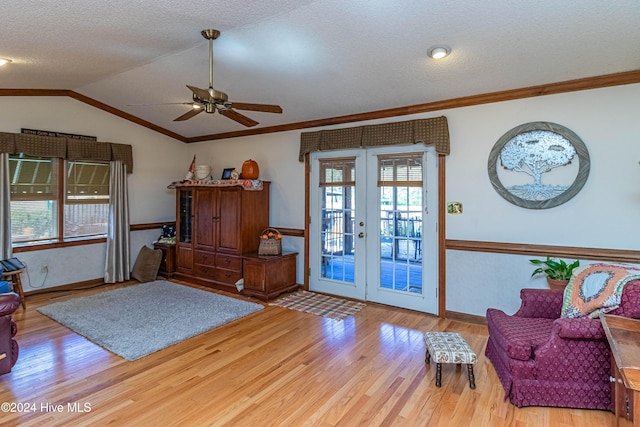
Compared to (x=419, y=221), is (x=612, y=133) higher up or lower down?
higher up

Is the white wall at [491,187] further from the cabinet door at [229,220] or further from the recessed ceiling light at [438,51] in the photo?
the recessed ceiling light at [438,51]

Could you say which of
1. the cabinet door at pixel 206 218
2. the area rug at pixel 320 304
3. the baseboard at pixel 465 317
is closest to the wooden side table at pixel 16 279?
the cabinet door at pixel 206 218

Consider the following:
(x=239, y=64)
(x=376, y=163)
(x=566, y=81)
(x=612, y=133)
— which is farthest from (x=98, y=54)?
(x=612, y=133)

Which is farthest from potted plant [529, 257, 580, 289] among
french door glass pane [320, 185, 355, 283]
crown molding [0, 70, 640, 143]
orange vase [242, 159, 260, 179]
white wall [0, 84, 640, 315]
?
orange vase [242, 159, 260, 179]

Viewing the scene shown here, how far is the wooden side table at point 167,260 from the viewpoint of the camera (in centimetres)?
566

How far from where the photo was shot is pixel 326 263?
4863mm

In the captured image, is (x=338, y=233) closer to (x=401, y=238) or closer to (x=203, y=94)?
(x=401, y=238)

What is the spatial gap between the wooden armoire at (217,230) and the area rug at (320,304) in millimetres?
842

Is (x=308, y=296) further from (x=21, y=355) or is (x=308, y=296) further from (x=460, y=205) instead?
(x=21, y=355)

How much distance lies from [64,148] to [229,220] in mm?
2449

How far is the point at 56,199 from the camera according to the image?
4887mm

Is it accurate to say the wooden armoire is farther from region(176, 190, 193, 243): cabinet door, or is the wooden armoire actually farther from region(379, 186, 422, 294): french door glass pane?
region(379, 186, 422, 294): french door glass pane

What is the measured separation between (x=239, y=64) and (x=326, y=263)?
9.01ft

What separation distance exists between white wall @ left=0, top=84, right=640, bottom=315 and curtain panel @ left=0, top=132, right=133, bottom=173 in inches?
6.6
